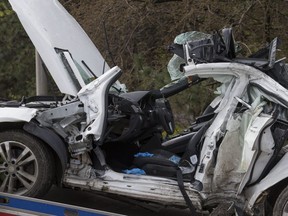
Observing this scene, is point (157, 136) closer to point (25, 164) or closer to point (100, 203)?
point (100, 203)

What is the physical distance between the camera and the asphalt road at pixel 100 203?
497 centimetres

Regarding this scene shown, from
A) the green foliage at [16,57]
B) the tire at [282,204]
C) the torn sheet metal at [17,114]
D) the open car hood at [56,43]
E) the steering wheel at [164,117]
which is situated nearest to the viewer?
the tire at [282,204]

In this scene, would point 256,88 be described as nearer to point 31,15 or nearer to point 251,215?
point 251,215

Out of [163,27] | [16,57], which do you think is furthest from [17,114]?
[16,57]

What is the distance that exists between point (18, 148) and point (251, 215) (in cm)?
208

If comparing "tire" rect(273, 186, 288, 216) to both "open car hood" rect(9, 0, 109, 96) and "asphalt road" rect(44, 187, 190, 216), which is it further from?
"open car hood" rect(9, 0, 109, 96)

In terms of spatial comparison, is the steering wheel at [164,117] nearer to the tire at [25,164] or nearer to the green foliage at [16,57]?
the tire at [25,164]

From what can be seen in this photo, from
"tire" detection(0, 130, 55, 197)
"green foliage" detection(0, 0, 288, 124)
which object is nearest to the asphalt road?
"tire" detection(0, 130, 55, 197)

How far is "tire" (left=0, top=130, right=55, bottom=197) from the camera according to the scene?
438 cm

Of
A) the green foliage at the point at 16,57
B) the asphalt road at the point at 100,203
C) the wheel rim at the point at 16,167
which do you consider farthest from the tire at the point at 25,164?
the green foliage at the point at 16,57

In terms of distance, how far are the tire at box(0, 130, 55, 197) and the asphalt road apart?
1.62ft

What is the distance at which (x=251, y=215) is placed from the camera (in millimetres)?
4113

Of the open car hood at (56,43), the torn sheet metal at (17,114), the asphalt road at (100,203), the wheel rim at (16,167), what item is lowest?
the asphalt road at (100,203)

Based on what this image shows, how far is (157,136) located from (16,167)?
133 cm
